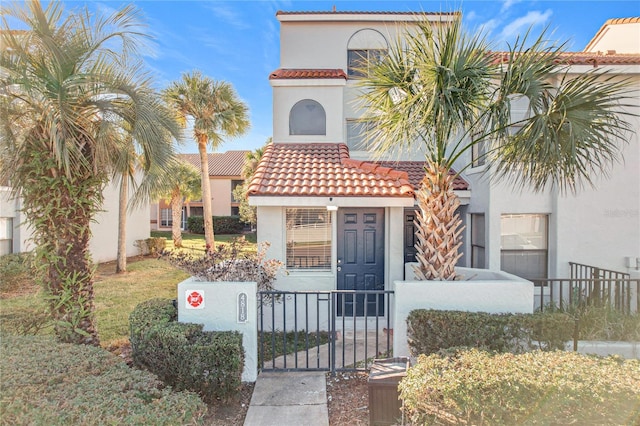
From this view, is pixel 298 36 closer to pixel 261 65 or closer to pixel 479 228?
pixel 261 65

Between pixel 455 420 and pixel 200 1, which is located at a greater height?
pixel 200 1

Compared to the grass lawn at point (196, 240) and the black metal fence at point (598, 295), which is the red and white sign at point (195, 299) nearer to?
the black metal fence at point (598, 295)

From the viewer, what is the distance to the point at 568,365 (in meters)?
4.11

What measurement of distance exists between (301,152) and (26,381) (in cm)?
836

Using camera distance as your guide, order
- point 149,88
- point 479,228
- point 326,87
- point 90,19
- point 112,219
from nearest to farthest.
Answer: point 90,19
point 149,88
point 479,228
point 326,87
point 112,219

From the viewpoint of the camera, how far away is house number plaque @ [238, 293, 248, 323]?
585 centimetres

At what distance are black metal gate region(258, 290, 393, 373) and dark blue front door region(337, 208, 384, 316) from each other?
421 millimetres

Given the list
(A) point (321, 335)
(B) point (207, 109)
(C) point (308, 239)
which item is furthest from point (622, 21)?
(B) point (207, 109)

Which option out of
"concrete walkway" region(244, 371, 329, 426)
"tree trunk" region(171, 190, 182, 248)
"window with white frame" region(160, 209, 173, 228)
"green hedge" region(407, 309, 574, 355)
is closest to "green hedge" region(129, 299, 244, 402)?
"concrete walkway" region(244, 371, 329, 426)

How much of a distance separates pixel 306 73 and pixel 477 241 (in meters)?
7.67

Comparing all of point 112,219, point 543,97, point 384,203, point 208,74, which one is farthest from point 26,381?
point 112,219

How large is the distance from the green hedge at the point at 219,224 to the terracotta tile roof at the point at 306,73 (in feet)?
82.6

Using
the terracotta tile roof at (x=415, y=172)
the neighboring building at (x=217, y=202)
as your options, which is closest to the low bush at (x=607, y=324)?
the terracotta tile roof at (x=415, y=172)

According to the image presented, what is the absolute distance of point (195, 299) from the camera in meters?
5.86
